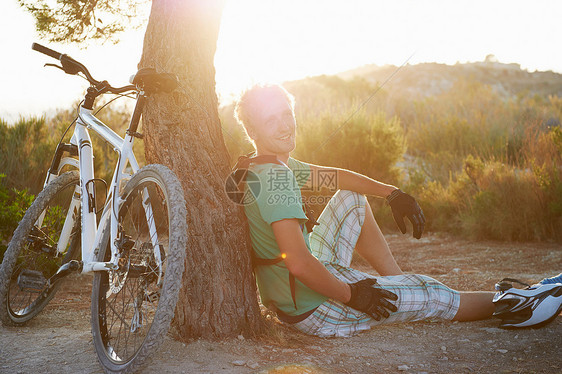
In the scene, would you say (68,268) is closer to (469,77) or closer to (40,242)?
(40,242)

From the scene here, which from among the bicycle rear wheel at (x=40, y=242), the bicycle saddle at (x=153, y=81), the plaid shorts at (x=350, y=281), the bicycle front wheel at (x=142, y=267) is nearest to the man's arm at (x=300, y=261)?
the plaid shorts at (x=350, y=281)

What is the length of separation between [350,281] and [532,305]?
0.98 metres

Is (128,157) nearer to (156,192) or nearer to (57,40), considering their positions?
(156,192)

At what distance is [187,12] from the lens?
2.69 metres

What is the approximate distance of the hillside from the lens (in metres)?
37.6

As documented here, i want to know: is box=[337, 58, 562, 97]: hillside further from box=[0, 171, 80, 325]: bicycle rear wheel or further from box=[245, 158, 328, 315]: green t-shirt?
box=[245, 158, 328, 315]: green t-shirt

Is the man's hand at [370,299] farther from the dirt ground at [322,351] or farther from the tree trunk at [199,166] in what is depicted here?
the tree trunk at [199,166]

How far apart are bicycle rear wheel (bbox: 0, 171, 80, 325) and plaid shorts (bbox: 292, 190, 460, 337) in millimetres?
1500

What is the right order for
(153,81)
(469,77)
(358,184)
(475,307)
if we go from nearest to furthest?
1. (153,81)
2. (475,307)
3. (358,184)
4. (469,77)

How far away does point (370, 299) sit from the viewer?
2.57m

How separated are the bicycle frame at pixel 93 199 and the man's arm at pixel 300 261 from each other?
55 cm

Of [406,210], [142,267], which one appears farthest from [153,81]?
[406,210]

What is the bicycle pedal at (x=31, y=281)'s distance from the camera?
2.96 meters

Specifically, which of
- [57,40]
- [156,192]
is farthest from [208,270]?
[57,40]
